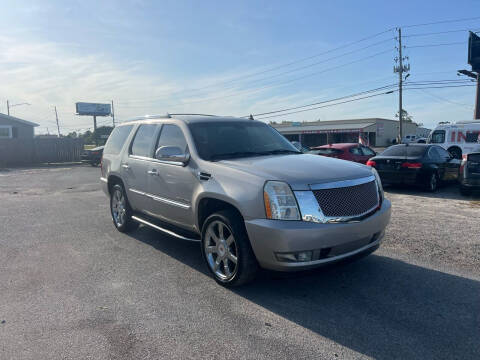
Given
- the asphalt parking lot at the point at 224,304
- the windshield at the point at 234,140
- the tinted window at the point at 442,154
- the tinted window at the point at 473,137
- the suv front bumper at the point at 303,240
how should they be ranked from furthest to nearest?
the tinted window at the point at 473,137, the tinted window at the point at 442,154, the windshield at the point at 234,140, the suv front bumper at the point at 303,240, the asphalt parking lot at the point at 224,304

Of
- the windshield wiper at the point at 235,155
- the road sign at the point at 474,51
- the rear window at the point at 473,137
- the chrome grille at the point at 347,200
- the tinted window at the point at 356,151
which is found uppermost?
the road sign at the point at 474,51

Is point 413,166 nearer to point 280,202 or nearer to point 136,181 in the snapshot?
point 136,181

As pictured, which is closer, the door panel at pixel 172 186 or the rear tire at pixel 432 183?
the door panel at pixel 172 186

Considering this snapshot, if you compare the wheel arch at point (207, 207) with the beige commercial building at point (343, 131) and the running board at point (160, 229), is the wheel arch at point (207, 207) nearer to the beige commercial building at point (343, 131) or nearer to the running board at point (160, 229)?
the running board at point (160, 229)

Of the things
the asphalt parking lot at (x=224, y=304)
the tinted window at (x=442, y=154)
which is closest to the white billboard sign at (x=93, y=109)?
the tinted window at (x=442, y=154)

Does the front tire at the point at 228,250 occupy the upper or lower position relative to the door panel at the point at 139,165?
→ lower

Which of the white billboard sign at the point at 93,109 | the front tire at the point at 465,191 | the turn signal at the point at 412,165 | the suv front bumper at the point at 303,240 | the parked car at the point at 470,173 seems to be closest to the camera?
the suv front bumper at the point at 303,240

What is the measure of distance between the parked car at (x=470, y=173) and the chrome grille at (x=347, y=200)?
6.66m

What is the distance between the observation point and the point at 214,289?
402cm

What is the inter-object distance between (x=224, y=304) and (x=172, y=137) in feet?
7.85

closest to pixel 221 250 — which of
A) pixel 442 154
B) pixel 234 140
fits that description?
Result: pixel 234 140

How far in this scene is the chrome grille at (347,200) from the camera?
3.53 meters

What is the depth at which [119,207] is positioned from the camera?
6.46 m

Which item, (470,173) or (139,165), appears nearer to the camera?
(139,165)
